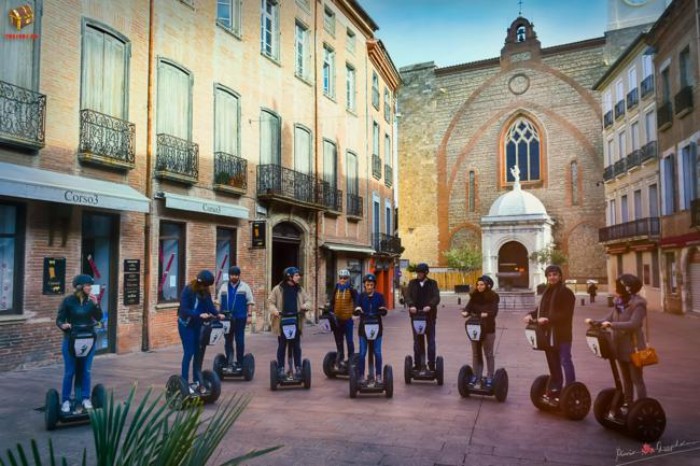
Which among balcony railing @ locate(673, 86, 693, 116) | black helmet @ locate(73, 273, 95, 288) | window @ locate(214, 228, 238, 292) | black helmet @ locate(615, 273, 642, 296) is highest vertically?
balcony railing @ locate(673, 86, 693, 116)

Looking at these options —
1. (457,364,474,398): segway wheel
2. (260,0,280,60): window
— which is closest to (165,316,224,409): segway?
(457,364,474,398): segway wheel

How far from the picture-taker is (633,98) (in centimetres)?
3000

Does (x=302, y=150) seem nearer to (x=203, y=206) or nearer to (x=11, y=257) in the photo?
(x=203, y=206)

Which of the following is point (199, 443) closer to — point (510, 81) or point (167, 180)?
point (167, 180)

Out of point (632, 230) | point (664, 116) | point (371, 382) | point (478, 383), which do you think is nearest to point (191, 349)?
point (371, 382)

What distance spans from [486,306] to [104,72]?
9.39 meters

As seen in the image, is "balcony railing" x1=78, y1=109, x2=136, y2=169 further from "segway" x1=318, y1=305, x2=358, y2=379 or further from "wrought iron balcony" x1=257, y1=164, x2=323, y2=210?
"segway" x1=318, y1=305, x2=358, y2=379

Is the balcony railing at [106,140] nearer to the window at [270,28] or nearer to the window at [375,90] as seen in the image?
the window at [270,28]

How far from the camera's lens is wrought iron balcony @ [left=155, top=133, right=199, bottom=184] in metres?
13.4

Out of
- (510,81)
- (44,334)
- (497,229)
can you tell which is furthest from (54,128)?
(510,81)

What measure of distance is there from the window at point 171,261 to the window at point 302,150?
616 cm

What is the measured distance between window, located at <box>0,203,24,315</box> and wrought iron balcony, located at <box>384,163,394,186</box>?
20.4m

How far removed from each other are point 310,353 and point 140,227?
4713 mm

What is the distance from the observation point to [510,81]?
4725 cm
